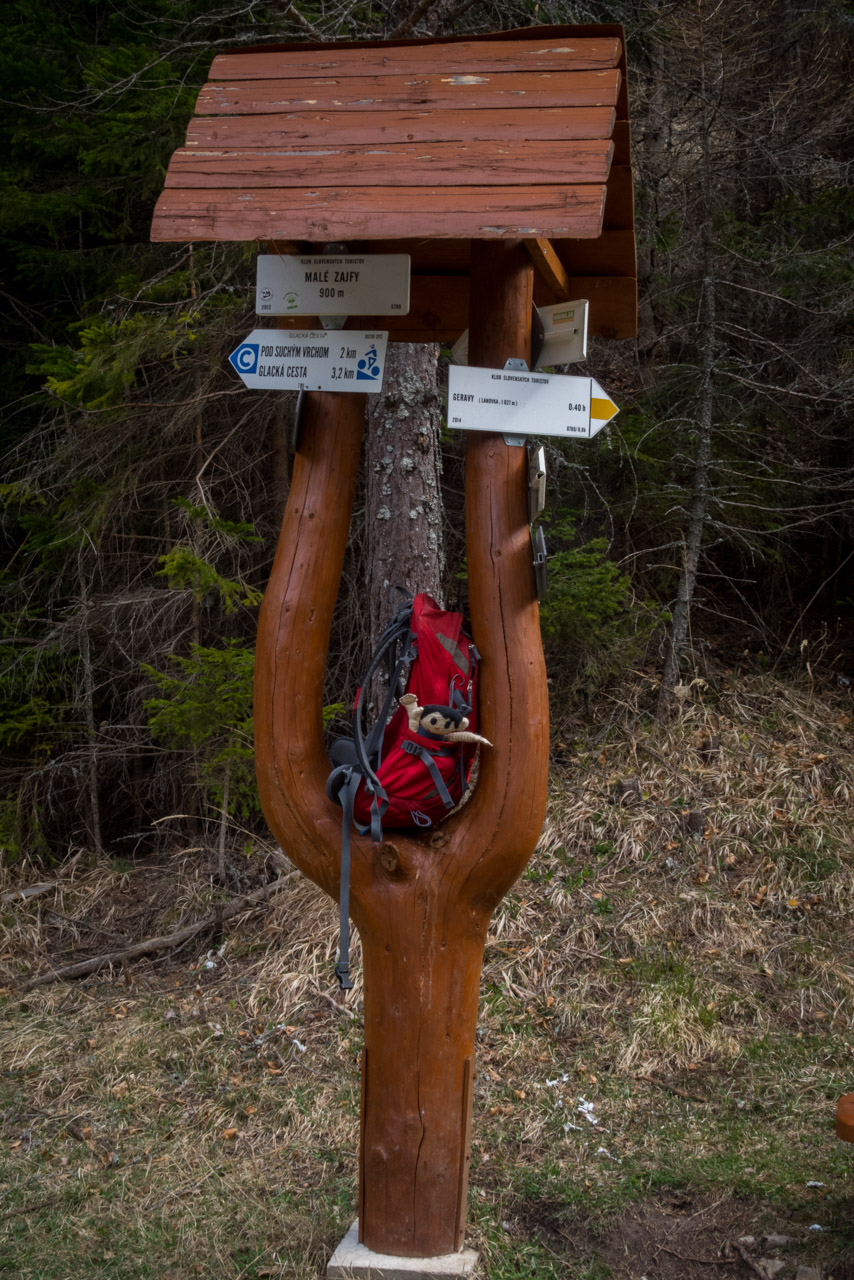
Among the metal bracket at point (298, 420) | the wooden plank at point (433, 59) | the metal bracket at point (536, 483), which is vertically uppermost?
the wooden plank at point (433, 59)

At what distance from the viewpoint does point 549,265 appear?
3.36m

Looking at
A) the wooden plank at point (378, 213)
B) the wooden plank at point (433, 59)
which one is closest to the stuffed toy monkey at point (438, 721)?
the wooden plank at point (378, 213)

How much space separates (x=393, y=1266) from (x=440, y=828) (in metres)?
1.34

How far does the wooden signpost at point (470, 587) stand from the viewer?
299 centimetres

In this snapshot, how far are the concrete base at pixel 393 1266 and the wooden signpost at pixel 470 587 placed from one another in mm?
31

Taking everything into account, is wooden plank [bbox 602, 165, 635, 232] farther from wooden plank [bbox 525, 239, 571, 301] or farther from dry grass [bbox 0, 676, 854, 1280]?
dry grass [bbox 0, 676, 854, 1280]

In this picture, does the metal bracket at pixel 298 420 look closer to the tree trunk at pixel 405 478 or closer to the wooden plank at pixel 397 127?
the wooden plank at pixel 397 127

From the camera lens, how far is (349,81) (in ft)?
10.3

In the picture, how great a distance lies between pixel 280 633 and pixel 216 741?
12.4ft

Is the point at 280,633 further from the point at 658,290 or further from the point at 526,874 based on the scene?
the point at 658,290

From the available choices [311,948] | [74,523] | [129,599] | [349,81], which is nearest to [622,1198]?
[311,948]

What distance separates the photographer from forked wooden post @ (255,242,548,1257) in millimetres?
3227

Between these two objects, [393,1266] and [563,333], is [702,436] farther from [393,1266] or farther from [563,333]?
[393,1266]

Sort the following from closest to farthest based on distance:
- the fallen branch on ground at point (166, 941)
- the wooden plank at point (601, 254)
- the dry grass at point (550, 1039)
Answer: the wooden plank at point (601, 254) < the dry grass at point (550, 1039) < the fallen branch on ground at point (166, 941)
